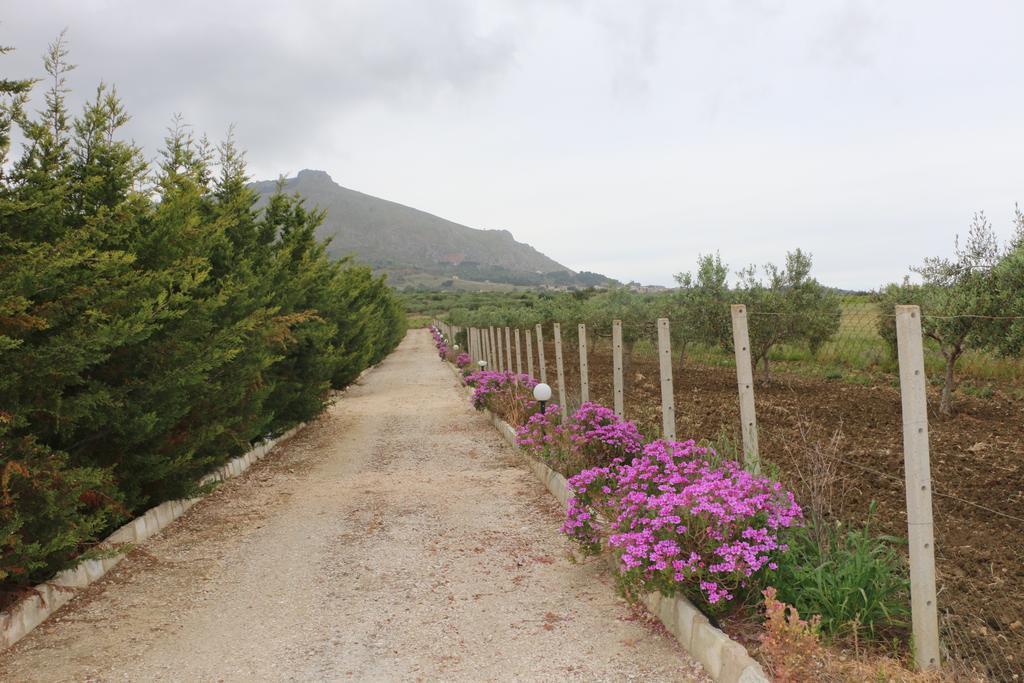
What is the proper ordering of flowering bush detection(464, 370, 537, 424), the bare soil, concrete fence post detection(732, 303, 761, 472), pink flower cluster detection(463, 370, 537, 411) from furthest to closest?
pink flower cluster detection(463, 370, 537, 411), flowering bush detection(464, 370, 537, 424), concrete fence post detection(732, 303, 761, 472), the bare soil

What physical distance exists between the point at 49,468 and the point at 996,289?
39.7ft

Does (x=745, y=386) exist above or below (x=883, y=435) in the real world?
above

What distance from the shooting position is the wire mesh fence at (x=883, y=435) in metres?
4.11

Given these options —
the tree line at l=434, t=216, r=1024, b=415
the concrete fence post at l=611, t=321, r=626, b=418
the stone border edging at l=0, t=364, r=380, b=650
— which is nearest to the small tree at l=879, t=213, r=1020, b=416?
the tree line at l=434, t=216, r=1024, b=415

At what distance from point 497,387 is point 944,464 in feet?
24.5

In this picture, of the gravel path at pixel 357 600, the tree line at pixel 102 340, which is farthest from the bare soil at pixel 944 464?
the tree line at pixel 102 340

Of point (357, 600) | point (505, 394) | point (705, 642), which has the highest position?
point (505, 394)

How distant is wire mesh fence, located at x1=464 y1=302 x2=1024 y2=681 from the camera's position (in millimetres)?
4113

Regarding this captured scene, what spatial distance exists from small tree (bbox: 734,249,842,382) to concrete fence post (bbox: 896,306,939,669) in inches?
560

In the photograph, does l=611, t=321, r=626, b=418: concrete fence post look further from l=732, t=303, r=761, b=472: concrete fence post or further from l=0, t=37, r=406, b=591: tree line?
l=0, t=37, r=406, b=591: tree line

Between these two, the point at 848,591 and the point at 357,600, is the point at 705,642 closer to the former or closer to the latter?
the point at 848,591

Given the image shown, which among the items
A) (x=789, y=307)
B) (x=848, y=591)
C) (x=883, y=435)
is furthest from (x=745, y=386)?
(x=789, y=307)

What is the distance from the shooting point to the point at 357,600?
464 centimetres

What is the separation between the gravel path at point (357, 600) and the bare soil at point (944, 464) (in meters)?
1.63
